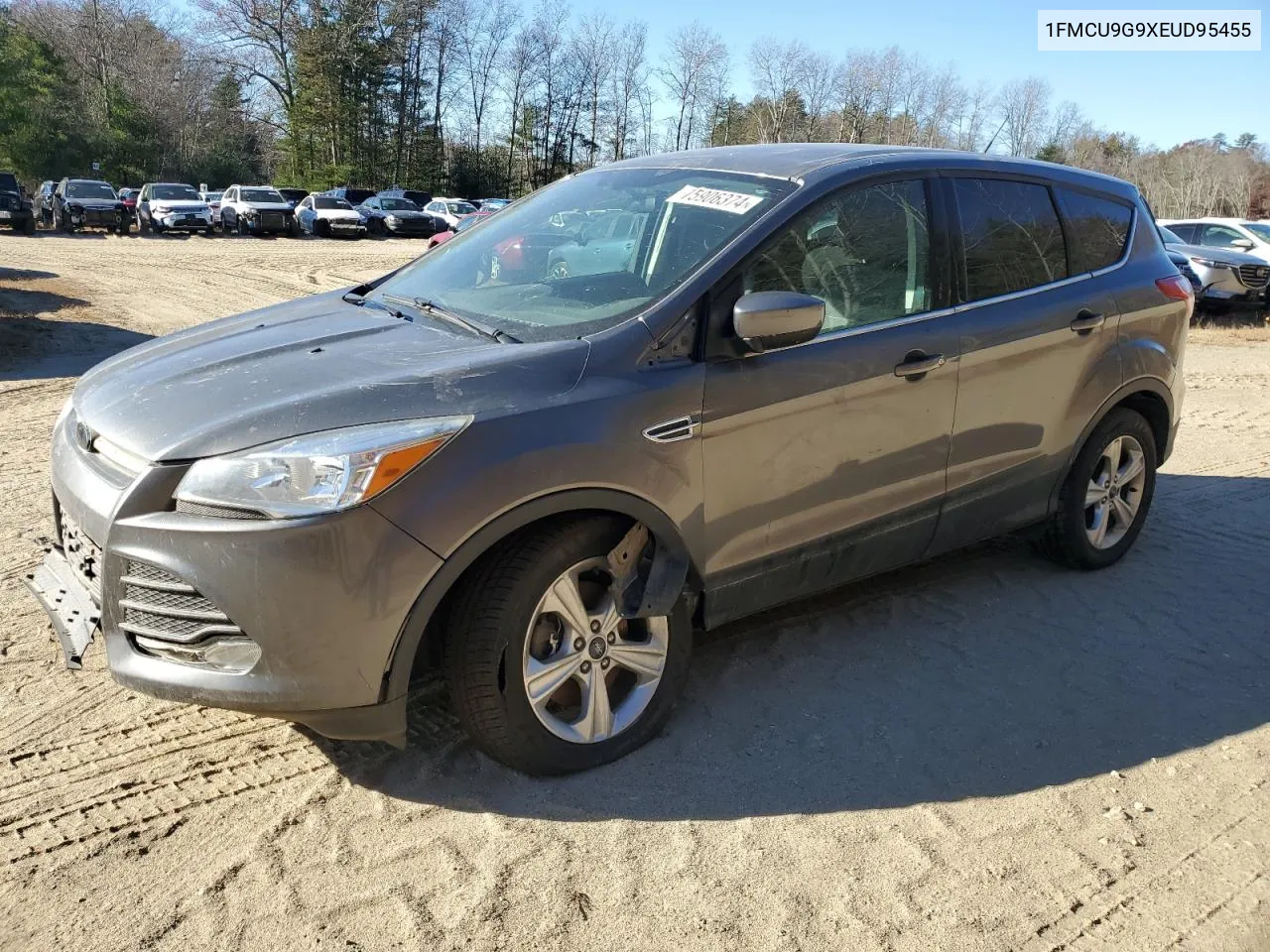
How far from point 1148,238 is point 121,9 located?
76.3 m

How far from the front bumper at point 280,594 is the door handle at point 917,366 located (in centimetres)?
192

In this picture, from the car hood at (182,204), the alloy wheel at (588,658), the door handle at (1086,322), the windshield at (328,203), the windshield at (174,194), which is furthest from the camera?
the windshield at (328,203)

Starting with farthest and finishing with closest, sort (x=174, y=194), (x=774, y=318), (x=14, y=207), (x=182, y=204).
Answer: (x=174, y=194) → (x=182, y=204) → (x=14, y=207) → (x=774, y=318)

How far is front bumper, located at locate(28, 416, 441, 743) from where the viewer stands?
2537 mm

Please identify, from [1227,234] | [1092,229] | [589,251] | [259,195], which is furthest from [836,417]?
[259,195]

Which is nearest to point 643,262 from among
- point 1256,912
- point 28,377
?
point 1256,912

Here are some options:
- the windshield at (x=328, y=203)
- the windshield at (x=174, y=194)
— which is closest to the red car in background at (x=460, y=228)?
the windshield at (x=328, y=203)

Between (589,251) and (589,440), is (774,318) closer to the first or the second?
(589,440)

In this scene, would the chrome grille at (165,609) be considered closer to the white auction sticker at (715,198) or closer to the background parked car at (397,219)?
the white auction sticker at (715,198)

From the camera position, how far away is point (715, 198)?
3.63m

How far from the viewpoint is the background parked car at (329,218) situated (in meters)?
34.9

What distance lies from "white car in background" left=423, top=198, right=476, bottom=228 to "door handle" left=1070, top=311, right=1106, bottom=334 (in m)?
34.0

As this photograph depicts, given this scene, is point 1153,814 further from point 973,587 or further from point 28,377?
point 28,377

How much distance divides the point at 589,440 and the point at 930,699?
5.62ft
